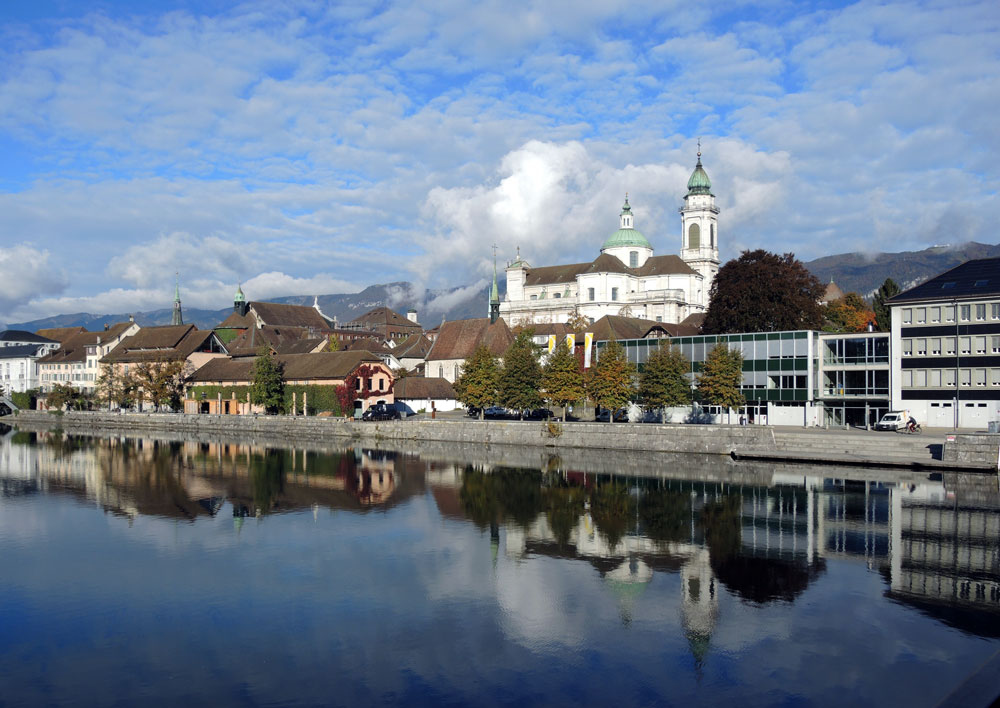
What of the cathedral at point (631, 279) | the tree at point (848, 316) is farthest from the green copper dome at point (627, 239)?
the tree at point (848, 316)

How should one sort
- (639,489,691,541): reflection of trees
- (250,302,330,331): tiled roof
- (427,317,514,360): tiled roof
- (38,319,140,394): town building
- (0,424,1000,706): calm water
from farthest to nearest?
(250,302,330,331): tiled roof
(38,319,140,394): town building
(427,317,514,360): tiled roof
(639,489,691,541): reflection of trees
(0,424,1000,706): calm water

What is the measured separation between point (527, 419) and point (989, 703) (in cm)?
5125

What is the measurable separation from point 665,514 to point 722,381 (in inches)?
905

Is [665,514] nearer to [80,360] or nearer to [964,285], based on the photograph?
[964,285]

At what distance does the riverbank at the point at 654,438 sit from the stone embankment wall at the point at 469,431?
61mm

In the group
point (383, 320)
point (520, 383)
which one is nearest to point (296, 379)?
point (520, 383)

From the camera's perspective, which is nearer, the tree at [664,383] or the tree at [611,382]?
the tree at [664,383]

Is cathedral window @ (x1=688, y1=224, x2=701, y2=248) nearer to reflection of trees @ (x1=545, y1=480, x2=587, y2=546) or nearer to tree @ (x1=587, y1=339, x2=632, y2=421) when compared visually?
tree @ (x1=587, y1=339, x2=632, y2=421)

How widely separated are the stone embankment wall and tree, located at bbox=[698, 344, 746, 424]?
163 inches

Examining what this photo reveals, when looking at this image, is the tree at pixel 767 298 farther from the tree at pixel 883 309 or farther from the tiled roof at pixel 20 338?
the tiled roof at pixel 20 338

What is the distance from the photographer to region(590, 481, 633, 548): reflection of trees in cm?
2859

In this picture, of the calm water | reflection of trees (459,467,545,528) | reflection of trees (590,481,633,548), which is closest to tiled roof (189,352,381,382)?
reflection of trees (459,467,545,528)

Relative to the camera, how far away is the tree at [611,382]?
55219 millimetres

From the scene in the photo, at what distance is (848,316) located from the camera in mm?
87188
